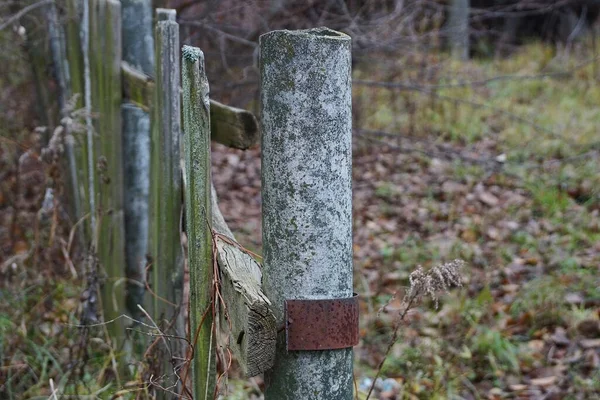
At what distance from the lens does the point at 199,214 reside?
1.54m

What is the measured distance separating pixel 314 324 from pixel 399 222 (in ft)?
17.2

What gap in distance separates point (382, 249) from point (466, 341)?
169 cm

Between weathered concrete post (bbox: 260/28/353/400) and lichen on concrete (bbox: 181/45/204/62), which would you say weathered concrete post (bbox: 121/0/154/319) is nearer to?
lichen on concrete (bbox: 181/45/204/62)

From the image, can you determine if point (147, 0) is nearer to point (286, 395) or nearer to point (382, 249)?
point (286, 395)

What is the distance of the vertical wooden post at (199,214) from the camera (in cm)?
148

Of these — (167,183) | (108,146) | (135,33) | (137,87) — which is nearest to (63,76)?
(135,33)

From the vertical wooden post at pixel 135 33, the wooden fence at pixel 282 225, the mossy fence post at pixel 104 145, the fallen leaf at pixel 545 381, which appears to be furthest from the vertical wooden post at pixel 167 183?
the fallen leaf at pixel 545 381

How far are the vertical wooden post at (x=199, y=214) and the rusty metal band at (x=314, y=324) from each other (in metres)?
0.22

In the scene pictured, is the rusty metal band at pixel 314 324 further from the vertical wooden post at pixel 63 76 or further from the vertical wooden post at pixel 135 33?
the vertical wooden post at pixel 63 76

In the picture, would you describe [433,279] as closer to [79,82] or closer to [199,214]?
[199,214]

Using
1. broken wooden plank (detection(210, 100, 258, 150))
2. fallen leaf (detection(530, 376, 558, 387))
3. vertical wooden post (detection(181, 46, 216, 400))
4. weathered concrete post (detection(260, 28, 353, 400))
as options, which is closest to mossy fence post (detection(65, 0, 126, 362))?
broken wooden plank (detection(210, 100, 258, 150))

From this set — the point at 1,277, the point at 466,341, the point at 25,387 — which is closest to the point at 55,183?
the point at 25,387

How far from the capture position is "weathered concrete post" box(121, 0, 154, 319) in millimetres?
3232

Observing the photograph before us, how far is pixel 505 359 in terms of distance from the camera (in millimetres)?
4074
